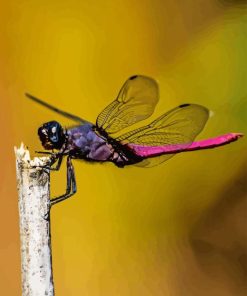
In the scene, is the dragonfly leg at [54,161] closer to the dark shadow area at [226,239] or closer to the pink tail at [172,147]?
the pink tail at [172,147]

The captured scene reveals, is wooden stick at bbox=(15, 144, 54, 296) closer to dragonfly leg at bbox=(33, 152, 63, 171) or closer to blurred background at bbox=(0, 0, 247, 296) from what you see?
dragonfly leg at bbox=(33, 152, 63, 171)

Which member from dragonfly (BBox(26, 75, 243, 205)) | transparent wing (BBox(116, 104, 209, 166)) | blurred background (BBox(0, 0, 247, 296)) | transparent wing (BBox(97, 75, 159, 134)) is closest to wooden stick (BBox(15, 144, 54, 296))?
dragonfly (BBox(26, 75, 243, 205))

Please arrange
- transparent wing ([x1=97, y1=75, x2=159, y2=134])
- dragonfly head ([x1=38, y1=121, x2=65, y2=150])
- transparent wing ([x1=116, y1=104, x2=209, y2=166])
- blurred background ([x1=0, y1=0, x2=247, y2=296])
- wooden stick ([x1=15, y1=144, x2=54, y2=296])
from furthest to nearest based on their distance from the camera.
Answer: blurred background ([x1=0, y1=0, x2=247, y2=296])
transparent wing ([x1=116, y1=104, x2=209, y2=166])
transparent wing ([x1=97, y1=75, x2=159, y2=134])
dragonfly head ([x1=38, y1=121, x2=65, y2=150])
wooden stick ([x1=15, y1=144, x2=54, y2=296])

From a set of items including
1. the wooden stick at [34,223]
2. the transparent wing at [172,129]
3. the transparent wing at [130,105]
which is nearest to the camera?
the wooden stick at [34,223]

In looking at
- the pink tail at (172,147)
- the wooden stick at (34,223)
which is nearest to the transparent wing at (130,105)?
the pink tail at (172,147)

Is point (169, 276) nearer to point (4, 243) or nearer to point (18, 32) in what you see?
point (4, 243)

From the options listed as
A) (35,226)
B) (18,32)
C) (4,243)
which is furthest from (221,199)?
(35,226)

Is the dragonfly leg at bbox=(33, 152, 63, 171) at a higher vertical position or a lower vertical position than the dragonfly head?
lower

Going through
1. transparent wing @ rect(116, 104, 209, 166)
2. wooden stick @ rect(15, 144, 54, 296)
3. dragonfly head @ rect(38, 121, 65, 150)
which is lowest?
wooden stick @ rect(15, 144, 54, 296)
